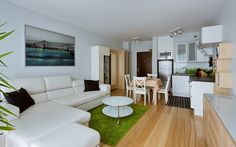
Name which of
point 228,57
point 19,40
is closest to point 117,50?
point 19,40

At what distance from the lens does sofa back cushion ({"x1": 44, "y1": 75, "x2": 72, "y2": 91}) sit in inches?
119

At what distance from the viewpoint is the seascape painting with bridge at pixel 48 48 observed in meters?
2.95

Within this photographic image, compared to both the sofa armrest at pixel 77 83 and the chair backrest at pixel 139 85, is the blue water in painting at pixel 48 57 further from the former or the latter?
the chair backrest at pixel 139 85

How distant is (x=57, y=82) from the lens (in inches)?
125

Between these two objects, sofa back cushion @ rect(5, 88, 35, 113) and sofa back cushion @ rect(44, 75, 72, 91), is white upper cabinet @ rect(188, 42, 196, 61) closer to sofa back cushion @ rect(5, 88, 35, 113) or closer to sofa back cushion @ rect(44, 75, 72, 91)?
sofa back cushion @ rect(44, 75, 72, 91)

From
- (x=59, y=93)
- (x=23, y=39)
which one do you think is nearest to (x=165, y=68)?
(x=59, y=93)

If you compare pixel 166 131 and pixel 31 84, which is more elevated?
pixel 31 84

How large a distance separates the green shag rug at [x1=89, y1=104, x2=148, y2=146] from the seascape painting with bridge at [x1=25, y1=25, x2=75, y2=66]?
5.75 ft

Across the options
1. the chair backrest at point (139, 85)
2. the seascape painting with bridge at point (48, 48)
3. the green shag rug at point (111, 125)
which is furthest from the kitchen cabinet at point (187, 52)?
the seascape painting with bridge at point (48, 48)

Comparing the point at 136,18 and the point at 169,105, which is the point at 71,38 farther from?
the point at 169,105

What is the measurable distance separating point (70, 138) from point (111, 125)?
48.4 inches

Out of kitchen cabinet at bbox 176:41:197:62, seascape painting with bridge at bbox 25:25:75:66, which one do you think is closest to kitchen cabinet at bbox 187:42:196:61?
kitchen cabinet at bbox 176:41:197:62

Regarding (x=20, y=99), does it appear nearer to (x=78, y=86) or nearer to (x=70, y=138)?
(x=70, y=138)

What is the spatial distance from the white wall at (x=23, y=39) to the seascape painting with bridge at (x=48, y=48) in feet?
0.33
